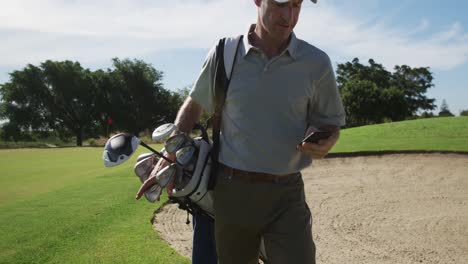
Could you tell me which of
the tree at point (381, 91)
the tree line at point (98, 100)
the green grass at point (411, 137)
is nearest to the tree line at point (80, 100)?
the tree line at point (98, 100)

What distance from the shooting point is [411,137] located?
53.7 feet

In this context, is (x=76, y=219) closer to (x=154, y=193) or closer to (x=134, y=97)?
(x=154, y=193)

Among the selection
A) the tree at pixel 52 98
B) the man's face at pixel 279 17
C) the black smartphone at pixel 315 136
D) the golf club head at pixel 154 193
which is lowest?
the golf club head at pixel 154 193

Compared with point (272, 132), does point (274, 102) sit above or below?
above

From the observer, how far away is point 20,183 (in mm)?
8961

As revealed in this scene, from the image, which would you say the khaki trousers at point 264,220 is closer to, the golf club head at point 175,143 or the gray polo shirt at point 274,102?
the gray polo shirt at point 274,102

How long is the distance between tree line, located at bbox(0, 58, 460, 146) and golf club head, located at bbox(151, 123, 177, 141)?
4489 centimetres

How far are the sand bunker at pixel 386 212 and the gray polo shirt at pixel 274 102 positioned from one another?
2.75 meters

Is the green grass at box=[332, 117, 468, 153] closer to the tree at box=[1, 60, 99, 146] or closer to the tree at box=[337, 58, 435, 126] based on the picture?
the tree at box=[337, 58, 435, 126]

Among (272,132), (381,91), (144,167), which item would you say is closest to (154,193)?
(144,167)

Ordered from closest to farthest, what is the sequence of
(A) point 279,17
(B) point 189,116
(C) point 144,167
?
(A) point 279,17 < (C) point 144,167 < (B) point 189,116

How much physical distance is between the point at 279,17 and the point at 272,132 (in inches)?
24.8

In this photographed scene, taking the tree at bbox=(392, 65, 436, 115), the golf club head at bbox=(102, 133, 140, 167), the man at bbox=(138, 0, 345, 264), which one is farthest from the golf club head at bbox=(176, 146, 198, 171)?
the tree at bbox=(392, 65, 436, 115)

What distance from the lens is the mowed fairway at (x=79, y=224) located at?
432 cm
